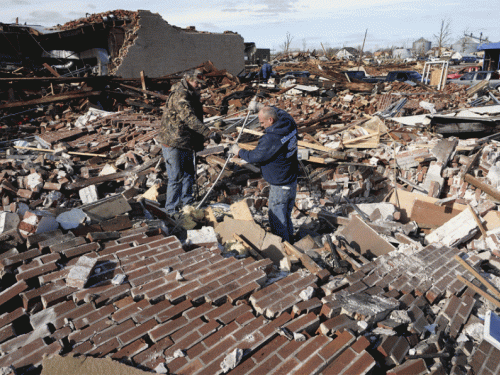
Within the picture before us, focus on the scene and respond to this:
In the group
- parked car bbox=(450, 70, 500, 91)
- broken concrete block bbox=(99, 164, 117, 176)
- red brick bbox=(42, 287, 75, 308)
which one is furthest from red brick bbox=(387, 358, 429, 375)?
parked car bbox=(450, 70, 500, 91)

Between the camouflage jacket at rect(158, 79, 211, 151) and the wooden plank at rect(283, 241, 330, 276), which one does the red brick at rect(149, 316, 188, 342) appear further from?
the camouflage jacket at rect(158, 79, 211, 151)

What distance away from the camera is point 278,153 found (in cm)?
431

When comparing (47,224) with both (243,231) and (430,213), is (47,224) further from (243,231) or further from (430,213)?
(430,213)

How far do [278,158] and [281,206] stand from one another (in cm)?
69

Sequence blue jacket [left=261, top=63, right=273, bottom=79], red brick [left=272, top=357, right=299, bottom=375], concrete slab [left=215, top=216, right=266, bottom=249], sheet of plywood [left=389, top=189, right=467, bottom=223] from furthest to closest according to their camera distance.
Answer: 1. blue jacket [left=261, top=63, right=273, bottom=79]
2. sheet of plywood [left=389, top=189, right=467, bottom=223]
3. concrete slab [left=215, top=216, right=266, bottom=249]
4. red brick [left=272, top=357, right=299, bottom=375]

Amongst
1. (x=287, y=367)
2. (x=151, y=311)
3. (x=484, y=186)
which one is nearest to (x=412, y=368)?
(x=287, y=367)

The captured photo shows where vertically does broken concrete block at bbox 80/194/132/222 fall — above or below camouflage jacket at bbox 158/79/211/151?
below

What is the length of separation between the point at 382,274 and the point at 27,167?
6.66 m

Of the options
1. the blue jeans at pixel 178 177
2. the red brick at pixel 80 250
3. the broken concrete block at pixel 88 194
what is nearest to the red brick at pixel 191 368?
the red brick at pixel 80 250

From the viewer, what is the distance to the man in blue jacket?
165 inches

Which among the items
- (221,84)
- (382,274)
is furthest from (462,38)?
(382,274)

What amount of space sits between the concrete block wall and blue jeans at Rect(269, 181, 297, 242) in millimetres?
12697

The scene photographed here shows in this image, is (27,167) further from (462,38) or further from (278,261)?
(462,38)

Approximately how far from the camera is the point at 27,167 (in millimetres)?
6656
